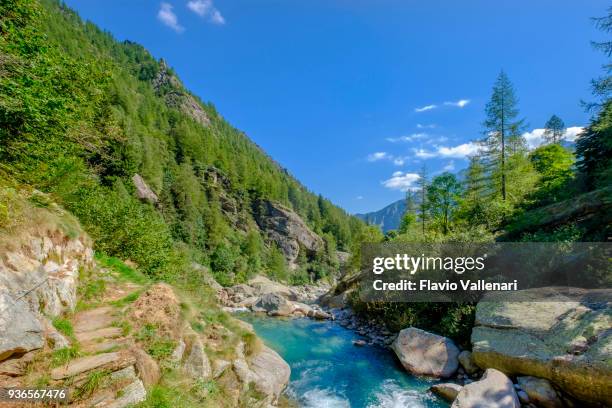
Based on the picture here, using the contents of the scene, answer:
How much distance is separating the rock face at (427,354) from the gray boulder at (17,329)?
12.4m

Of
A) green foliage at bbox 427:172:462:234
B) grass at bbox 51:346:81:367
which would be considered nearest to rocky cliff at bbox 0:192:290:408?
grass at bbox 51:346:81:367

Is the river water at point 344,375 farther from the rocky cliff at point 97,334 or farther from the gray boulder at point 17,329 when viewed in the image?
the gray boulder at point 17,329

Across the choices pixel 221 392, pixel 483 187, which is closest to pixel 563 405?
pixel 221 392

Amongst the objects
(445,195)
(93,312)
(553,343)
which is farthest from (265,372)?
(445,195)

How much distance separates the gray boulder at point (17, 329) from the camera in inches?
155

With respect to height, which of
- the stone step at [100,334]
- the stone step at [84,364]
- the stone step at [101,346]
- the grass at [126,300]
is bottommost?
the stone step at [84,364]

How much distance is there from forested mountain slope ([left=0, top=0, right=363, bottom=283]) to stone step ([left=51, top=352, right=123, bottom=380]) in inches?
183

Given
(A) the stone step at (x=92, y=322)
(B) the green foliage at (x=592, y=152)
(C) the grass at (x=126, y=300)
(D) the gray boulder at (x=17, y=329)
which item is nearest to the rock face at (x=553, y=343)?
(C) the grass at (x=126, y=300)

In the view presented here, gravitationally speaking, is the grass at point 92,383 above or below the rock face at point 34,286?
below

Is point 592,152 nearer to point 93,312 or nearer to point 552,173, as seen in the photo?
point 552,173

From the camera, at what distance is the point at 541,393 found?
8.46 metres

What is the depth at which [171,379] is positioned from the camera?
5.61 m

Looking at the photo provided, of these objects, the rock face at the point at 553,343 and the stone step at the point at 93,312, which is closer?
the stone step at the point at 93,312

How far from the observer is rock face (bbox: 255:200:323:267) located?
273 ft
